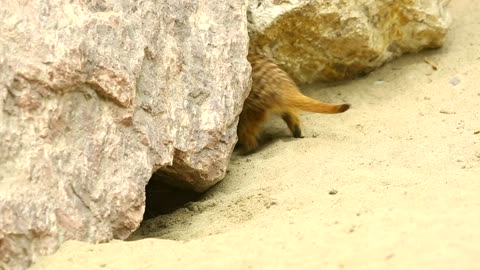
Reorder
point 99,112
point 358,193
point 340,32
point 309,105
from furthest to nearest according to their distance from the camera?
1. point 340,32
2. point 309,105
3. point 358,193
4. point 99,112

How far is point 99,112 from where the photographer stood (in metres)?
2.62

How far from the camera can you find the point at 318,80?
4312 millimetres

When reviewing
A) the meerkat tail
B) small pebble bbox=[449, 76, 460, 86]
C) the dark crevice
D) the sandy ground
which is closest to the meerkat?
the meerkat tail

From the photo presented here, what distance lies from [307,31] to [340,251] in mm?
2012

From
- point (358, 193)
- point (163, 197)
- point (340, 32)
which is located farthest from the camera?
point (340, 32)

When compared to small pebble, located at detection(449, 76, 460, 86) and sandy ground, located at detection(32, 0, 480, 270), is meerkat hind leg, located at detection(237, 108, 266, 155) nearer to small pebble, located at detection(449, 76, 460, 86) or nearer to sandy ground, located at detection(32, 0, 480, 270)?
sandy ground, located at detection(32, 0, 480, 270)

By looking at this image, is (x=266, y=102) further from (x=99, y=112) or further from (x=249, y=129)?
(x=99, y=112)

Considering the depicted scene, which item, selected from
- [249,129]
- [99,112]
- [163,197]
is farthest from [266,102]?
[99,112]

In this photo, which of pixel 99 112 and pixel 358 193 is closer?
pixel 99 112

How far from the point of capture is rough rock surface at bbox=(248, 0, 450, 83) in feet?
12.7

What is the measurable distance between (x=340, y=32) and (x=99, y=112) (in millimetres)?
1708

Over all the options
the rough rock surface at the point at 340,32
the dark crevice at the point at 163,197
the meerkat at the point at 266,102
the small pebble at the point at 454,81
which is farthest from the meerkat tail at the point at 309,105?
the small pebble at the point at 454,81

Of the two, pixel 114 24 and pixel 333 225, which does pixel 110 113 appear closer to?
pixel 114 24

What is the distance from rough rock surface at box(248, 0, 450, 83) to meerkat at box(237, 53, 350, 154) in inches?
7.0
